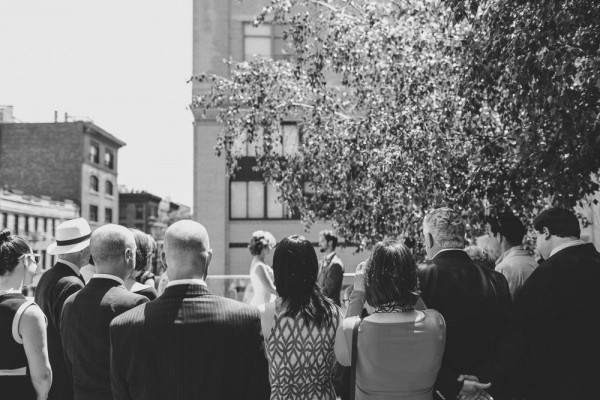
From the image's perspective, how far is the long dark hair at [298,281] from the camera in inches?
145

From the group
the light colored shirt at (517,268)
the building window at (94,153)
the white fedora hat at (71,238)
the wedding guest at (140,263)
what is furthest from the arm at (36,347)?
the building window at (94,153)

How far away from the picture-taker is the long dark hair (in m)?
3.67

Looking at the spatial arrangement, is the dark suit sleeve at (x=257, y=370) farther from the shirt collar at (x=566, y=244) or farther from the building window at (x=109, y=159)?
the building window at (x=109, y=159)

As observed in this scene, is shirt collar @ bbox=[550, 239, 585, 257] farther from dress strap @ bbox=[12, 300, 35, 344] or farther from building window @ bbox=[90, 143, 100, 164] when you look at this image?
building window @ bbox=[90, 143, 100, 164]

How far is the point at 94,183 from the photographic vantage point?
225 feet

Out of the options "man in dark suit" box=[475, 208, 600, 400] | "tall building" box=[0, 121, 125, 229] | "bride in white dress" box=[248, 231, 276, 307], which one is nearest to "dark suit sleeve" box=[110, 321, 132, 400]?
"man in dark suit" box=[475, 208, 600, 400]

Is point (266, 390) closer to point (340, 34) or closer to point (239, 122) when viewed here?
point (340, 34)

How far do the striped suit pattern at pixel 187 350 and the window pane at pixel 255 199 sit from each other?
80.2 feet

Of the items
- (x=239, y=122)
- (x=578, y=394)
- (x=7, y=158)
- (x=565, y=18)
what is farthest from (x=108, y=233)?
(x=7, y=158)

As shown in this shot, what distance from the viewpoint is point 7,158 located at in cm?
6669

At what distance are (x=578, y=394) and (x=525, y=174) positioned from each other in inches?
127

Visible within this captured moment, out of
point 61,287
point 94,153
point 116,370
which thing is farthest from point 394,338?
point 94,153

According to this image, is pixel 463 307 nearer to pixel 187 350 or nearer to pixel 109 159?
pixel 187 350

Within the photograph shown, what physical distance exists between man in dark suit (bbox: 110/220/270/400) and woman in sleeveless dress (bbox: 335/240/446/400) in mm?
609
